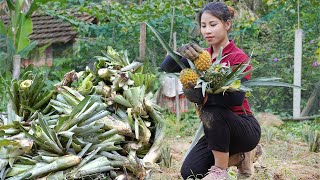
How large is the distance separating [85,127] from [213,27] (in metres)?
1.07

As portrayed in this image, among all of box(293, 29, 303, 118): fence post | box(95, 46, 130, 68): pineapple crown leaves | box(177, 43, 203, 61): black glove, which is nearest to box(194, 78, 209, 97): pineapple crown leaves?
box(177, 43, 203, 61): black glove

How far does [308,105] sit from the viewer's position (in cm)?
836

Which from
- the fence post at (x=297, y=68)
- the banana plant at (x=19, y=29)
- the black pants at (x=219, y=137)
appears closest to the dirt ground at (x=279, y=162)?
the black pants at (x=219, y=137)

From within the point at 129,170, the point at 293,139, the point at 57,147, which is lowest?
the point at 293,139

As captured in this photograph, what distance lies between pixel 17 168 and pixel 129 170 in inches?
30.1

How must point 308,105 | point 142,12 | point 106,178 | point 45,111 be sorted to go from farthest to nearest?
1. point 142,12
2. point 308,105
3. point 45,111
4. point 106,178

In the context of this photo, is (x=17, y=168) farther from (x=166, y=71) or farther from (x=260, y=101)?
(x=260, y=101)

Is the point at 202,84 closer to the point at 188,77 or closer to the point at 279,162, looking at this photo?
the point at 188,77

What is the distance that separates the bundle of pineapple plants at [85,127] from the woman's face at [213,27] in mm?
931

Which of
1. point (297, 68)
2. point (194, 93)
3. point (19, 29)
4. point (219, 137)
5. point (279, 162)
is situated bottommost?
point (279, 162)

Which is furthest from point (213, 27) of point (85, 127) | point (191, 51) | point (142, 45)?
point (142, 45)

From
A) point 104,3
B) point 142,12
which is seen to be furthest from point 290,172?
point 104,3

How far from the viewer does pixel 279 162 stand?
5125mm

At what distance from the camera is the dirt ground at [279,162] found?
14.1ft
